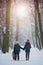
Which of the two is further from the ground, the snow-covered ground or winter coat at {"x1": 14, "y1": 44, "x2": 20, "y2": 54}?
winter coat at {"x1": 14, "y1": 44, "x2": 20, "y2": 54}

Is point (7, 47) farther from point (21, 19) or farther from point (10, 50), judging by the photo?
point (21, 19)

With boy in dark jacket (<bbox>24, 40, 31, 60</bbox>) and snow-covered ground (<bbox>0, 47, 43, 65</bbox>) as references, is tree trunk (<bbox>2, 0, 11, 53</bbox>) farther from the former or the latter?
boy in dark jacket (<bbox>24, 40, 31, 60</bbox>)

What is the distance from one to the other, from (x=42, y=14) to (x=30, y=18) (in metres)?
0.13

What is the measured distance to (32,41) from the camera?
92.1 inches

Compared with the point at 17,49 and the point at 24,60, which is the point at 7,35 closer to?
the point at 17,49

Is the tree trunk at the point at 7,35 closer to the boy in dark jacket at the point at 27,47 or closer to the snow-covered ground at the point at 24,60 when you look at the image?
the snow-covered ground at the point at 24,60

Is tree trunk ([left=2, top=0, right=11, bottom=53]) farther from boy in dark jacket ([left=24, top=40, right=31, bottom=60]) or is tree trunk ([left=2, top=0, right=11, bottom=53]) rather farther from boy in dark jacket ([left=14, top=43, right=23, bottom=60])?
boy in dark jacket ([left=24, top=40, right=31, bottom=60])

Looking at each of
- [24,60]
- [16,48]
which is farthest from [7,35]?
[24,60]

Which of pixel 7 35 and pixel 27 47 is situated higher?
pixel 7 35

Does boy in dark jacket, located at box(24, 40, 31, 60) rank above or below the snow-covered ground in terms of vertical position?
above

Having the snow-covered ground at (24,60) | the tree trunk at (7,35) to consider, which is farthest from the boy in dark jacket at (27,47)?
the tree trunk at (7,35)

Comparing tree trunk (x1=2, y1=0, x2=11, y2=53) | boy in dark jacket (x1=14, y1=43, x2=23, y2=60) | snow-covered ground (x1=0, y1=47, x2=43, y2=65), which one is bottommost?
snow-covered ground (x1=0, y1=47, x2=43, y2=65)

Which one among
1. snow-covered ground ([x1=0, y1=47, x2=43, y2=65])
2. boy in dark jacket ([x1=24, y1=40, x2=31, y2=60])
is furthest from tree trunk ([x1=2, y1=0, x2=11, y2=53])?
boy in dark jacket ([x1=24, y1=40, x2=31, y2=60])

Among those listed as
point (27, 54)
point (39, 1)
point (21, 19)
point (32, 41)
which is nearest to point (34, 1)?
point (39, 1)
